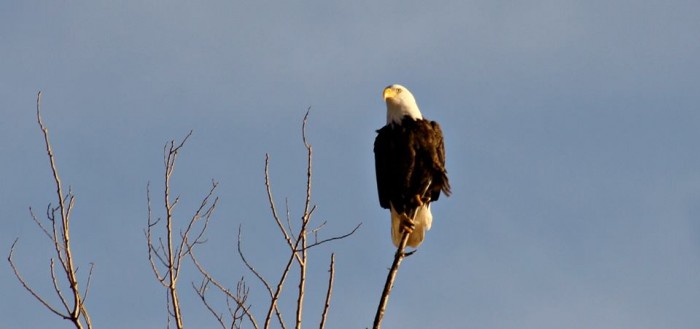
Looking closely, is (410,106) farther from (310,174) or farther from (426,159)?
(310,174)

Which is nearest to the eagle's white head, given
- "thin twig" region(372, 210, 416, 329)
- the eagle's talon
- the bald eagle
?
the bald eagle

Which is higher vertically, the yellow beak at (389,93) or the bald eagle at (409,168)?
the yellow beak at (389,93)

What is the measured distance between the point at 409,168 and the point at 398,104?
0.62 m

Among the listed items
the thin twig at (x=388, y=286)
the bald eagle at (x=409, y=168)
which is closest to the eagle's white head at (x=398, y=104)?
the bald eagle at (x=409, y=168)

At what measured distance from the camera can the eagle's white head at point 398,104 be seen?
26.6ft

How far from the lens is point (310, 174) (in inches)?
180

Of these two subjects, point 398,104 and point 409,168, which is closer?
point 409,168

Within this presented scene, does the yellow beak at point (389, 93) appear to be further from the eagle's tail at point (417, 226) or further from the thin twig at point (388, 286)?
the thin twig at point (388, 286)

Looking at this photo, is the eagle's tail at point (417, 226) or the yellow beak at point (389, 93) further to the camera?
the yellow beak at point (389, 93)

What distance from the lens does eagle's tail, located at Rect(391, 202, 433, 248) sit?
798 centimetres

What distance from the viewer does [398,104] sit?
818cm

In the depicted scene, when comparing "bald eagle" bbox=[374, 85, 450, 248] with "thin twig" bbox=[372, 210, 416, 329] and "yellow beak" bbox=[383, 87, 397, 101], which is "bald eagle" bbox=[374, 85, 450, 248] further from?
"thin twig" bbox=[372, 210, 416, 329]

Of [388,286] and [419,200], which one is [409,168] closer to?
[419,200]

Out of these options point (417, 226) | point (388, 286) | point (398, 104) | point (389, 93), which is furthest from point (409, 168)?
point (388, 286)
